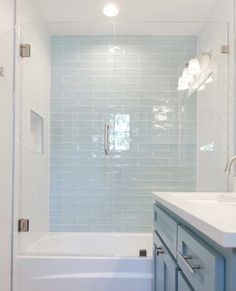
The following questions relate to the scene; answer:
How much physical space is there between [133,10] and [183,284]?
7.91 feet

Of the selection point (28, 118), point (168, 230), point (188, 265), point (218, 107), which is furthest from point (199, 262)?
point (28, 118)

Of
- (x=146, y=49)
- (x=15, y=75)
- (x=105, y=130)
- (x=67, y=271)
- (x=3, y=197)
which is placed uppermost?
(x=146, y=49)

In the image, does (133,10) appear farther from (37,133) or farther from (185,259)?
(185,259)

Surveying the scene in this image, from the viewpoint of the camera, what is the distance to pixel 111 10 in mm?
2770

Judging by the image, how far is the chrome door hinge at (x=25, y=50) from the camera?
2.39 metres

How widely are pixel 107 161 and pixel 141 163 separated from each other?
34 centimetres

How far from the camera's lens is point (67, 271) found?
215cm

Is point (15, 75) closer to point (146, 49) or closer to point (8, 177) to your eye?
point (8, 177)

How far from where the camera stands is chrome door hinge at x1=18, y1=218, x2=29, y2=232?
228cm

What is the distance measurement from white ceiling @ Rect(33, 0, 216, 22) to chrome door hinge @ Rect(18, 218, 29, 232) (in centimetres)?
182

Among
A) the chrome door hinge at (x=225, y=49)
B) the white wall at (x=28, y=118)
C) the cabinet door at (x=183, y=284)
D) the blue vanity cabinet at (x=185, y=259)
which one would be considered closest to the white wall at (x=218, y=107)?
the chrome door hinge at (x=225, y=49)

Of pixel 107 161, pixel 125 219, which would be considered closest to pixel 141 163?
pixel 107 161

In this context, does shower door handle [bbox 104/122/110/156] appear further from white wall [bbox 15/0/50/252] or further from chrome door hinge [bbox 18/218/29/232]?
chrome door hinge [bbox 18/218/29/232]

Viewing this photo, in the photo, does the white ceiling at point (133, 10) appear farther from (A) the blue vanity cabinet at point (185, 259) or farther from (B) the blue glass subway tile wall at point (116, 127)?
(A) the blue vanity cabinet at point (185, 259)
